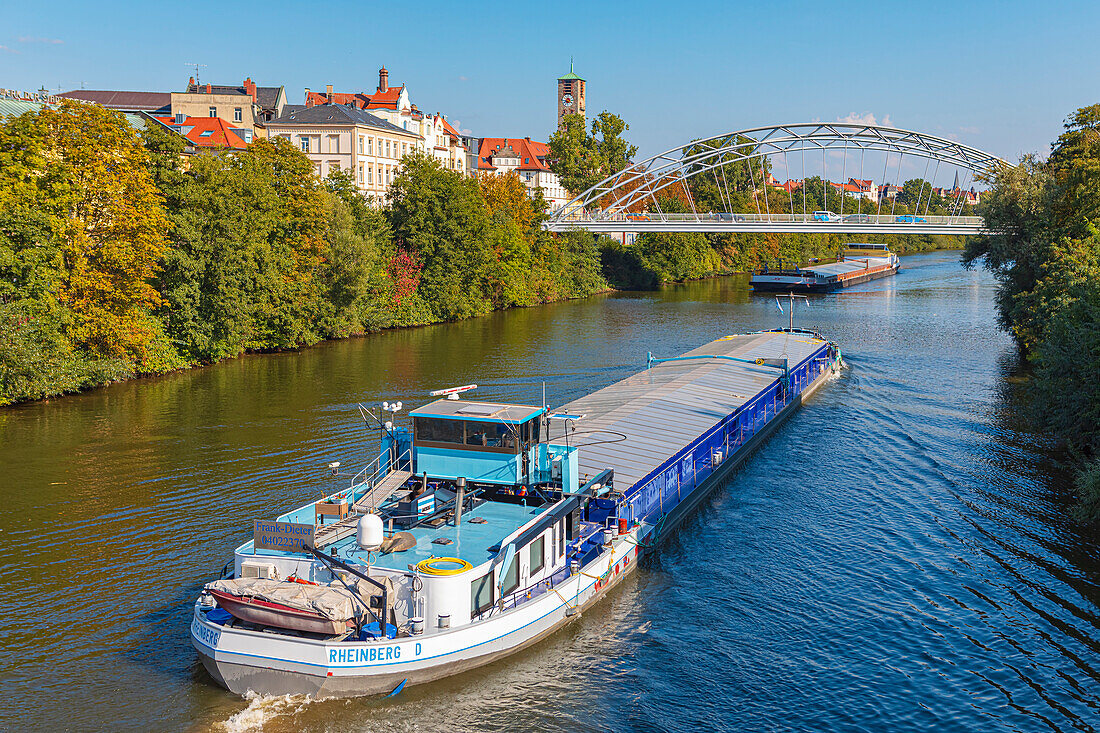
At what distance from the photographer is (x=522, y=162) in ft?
470

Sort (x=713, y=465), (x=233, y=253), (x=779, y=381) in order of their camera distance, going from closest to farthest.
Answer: (x=713, y=465) < (x=779, y=381) < (x=233, y=253)

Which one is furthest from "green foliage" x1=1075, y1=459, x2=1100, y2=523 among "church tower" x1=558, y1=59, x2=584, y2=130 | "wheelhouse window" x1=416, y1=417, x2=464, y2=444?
"church tower" x1=558, y1=59, x2=584, y2=130

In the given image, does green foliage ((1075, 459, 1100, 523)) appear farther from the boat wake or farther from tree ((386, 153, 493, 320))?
tree ((386, 153, 493, 320))

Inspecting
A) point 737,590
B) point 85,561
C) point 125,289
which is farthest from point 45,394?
point 737,590

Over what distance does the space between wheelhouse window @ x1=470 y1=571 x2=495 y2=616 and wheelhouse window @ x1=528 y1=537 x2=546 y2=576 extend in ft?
4.39

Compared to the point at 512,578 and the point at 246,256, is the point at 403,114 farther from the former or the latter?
the point at 512,578

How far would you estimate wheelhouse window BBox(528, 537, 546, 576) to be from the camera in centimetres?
1720

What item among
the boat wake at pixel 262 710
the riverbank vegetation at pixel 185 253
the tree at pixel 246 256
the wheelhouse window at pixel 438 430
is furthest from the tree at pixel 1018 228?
the tree at pixel 246 256

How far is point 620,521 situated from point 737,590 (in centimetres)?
286

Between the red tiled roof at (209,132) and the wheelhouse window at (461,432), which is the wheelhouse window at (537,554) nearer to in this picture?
the wheelhouse window at (461,432)

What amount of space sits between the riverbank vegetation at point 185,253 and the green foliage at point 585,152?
4903cm

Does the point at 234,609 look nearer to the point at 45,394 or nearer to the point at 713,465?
the point at 713,465

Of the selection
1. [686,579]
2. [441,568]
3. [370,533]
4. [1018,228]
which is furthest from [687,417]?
[1018,228]

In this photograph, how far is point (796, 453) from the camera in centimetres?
3050
